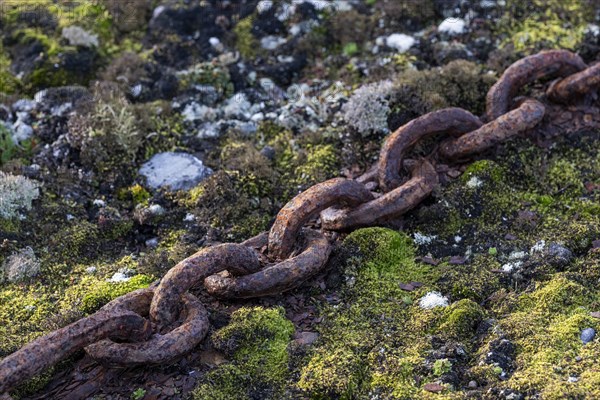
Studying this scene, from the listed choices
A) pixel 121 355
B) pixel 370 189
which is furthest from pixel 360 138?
pixel 121 355

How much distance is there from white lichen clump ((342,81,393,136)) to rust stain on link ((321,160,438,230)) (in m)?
0.90

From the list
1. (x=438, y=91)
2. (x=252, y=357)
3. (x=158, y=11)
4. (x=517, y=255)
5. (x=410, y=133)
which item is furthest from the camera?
(x=158, y=11)

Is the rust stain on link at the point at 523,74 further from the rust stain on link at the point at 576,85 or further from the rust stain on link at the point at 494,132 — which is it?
the rust stain on link at the point at 494,132

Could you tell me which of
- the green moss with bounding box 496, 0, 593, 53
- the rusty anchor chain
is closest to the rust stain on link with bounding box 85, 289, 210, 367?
the rusty anchor chain

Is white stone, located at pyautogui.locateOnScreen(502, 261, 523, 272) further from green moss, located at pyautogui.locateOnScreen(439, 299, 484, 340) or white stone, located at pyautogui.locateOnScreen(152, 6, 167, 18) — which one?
white stone, located at pyautogui.locateOnScreen(152, 6, 167, 18)

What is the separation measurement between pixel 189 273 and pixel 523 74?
3.05 metres

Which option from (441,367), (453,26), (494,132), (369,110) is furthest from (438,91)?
(441,367)

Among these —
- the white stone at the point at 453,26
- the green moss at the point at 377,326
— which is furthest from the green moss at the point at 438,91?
the green moss at the point at 377,326

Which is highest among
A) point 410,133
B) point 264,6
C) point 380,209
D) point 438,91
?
point 264,6

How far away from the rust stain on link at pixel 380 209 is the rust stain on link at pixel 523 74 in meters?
1.03

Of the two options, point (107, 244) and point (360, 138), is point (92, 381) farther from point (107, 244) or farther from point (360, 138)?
point (360, 138)

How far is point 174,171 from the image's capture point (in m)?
5.46

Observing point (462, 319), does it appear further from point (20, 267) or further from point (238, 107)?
point (238, 107)

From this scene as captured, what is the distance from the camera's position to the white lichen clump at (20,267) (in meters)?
4.62
